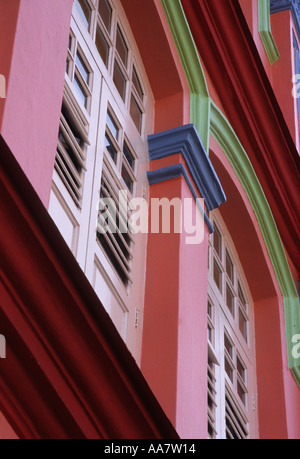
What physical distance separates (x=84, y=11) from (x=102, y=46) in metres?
0.23

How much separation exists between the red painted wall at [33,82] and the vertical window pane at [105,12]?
1.51 meters

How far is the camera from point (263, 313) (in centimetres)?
825

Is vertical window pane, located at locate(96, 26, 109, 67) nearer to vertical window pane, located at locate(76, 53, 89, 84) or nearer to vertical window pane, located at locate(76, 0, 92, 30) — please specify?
vertical window pane, located at locate(76, 0, 92, 30)

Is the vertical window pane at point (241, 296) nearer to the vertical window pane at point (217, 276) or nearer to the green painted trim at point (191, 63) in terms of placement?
the vertical window pane at point (217, 276)

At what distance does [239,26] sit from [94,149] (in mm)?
2868

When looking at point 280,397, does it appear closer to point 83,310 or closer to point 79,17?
point 79,17

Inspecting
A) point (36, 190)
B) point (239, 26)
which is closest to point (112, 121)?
point (36, 190)

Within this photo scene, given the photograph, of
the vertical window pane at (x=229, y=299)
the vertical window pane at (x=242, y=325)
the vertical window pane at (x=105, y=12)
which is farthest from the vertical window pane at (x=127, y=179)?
the vertical window pane at (x=242, y=325)

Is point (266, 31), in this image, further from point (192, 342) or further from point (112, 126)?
point (192, 342)

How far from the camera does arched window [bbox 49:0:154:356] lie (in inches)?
201

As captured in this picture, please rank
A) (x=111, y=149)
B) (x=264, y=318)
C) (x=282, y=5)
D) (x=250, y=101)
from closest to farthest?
1. (x=111, y=149)
2. (x=250, y=101)
3. (x=264, y=318)
4. (x=282, y=5)

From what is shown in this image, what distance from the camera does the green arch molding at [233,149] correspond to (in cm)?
682

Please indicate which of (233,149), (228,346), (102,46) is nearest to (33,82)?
(102,46)

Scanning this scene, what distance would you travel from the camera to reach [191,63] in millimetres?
6902
